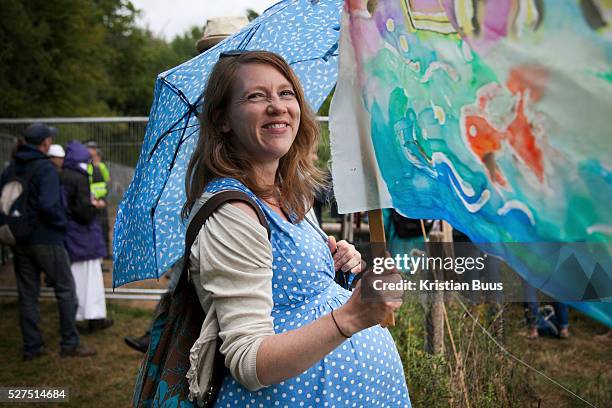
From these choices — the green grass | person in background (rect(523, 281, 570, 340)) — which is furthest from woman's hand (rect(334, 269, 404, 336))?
person in background (rect(523, 281, 570, 340))

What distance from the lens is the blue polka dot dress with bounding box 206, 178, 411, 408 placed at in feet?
5.53

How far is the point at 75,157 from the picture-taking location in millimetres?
6844

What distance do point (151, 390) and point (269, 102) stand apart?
0.91 metres

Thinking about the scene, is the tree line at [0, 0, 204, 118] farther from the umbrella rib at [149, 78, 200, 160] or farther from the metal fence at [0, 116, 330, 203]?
the umbrella rib at [149, 78, 200, 160]

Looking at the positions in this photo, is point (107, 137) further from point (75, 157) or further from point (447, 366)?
point (447, 366)

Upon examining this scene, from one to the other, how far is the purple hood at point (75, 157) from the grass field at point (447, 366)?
187 cm

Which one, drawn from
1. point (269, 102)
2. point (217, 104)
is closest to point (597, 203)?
point (269, 102)

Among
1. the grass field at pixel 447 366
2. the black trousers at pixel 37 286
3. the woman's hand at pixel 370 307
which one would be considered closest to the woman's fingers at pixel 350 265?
the woman's hand at pixel 370 307

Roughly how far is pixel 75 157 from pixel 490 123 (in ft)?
20.6

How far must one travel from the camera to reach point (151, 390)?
6.18ft

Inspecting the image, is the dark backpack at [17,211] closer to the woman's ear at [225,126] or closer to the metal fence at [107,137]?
the metal fence at [107,137]

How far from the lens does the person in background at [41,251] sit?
6016mm

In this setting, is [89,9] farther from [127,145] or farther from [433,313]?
[433,313]

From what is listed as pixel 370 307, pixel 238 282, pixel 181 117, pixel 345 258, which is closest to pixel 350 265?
pixel 345 258
